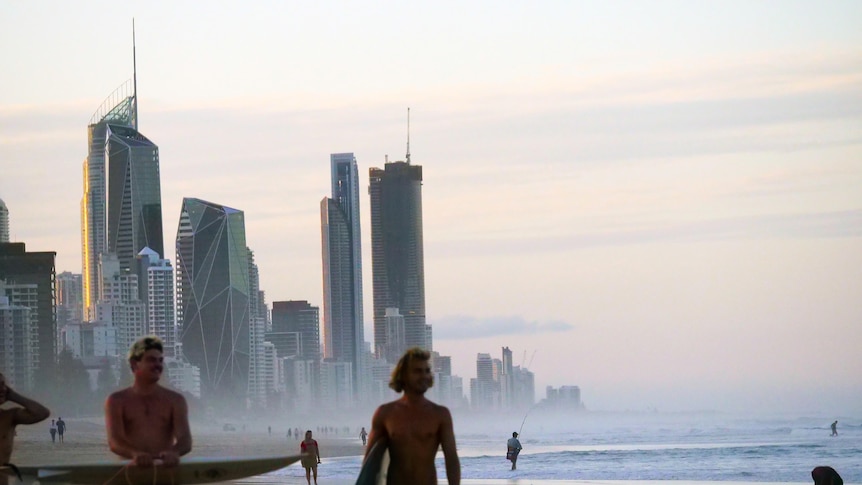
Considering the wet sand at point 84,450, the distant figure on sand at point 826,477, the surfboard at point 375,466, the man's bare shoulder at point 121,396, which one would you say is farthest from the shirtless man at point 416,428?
the distant figure on sand at point 826,477

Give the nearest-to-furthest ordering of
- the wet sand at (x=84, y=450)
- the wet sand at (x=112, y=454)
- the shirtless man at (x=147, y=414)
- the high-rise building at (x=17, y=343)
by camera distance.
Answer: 1. the shirtless man at (x=147, y=414)
2. the wet sand at (x=112, y=454)
3. the wet sand at (x=84, y=450)
4. the high-rise building at (x=17, y=343)

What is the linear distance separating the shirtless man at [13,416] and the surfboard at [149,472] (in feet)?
1.75

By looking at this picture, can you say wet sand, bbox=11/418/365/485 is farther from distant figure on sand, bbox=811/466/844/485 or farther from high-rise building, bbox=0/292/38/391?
high-rise building, bbox=0/292/38/391

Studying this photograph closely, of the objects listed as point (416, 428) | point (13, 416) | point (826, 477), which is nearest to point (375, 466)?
point (416, 428)

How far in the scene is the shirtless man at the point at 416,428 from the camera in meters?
8.60

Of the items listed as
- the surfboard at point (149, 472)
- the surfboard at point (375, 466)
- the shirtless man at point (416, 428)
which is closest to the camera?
the surfboard at point (149, 472)

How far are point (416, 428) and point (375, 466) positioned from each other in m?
0.36

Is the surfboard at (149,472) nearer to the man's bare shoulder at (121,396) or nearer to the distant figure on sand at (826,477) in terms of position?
the man's bare shoulder at (121,396)

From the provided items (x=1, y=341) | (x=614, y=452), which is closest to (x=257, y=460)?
(x=614, y=452)

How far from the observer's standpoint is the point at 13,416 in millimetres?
8875

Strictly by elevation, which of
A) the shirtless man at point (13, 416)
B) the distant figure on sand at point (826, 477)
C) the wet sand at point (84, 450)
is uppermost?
the shirtless man at point (13, 416)

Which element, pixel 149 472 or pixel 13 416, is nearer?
pixel 149 472

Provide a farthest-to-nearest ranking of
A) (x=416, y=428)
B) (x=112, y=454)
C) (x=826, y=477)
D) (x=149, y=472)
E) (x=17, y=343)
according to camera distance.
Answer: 1. (x=17, y=343)
2. (x=826, y=477)
3. (x=112, y=454)
4. (x=416, y=428)
5. (x=149, y=472)

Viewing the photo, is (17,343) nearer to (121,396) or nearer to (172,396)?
(121,396)
